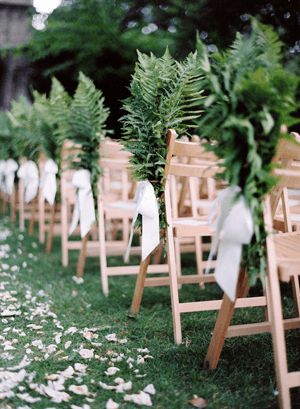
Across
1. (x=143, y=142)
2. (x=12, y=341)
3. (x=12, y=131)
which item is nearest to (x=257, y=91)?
(x=143, y=142)

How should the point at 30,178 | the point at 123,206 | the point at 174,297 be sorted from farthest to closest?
the point at 30,178
the point at 123,206
the point at 174,297

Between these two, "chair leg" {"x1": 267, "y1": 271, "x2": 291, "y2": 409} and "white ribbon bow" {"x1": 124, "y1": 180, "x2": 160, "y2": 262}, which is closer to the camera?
"chair leg" {"x1": 267, "y1": 271, "x2": 291, "y2": 409}

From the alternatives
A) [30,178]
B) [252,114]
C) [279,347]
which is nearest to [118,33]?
[30,178]

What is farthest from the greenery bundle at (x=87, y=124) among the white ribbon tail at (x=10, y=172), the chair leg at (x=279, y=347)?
the white ribbon tail at (x=10, y=172)

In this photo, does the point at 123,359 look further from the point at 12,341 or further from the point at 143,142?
the point at 143,142

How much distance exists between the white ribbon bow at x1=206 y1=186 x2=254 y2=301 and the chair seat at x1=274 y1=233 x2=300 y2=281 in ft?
0.63

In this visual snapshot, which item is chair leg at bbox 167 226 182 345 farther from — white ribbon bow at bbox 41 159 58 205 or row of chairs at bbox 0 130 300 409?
white ribbon bow at bbox 41 159 58 205

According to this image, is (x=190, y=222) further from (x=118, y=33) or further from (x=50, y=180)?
(x=118, y=33)

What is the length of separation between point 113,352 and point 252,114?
151 centimetres

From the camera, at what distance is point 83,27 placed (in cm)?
815

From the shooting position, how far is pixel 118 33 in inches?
319

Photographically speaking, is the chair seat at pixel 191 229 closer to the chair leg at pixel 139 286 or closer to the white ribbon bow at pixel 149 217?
the white ribbon bow at pixel 149 217

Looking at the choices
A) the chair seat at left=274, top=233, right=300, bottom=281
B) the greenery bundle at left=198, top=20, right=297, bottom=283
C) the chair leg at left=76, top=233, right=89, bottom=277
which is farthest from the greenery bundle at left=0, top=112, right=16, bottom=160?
the greenery bundle at left=198, top=20, right=297, bottom=283

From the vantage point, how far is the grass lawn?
7.48 feet
